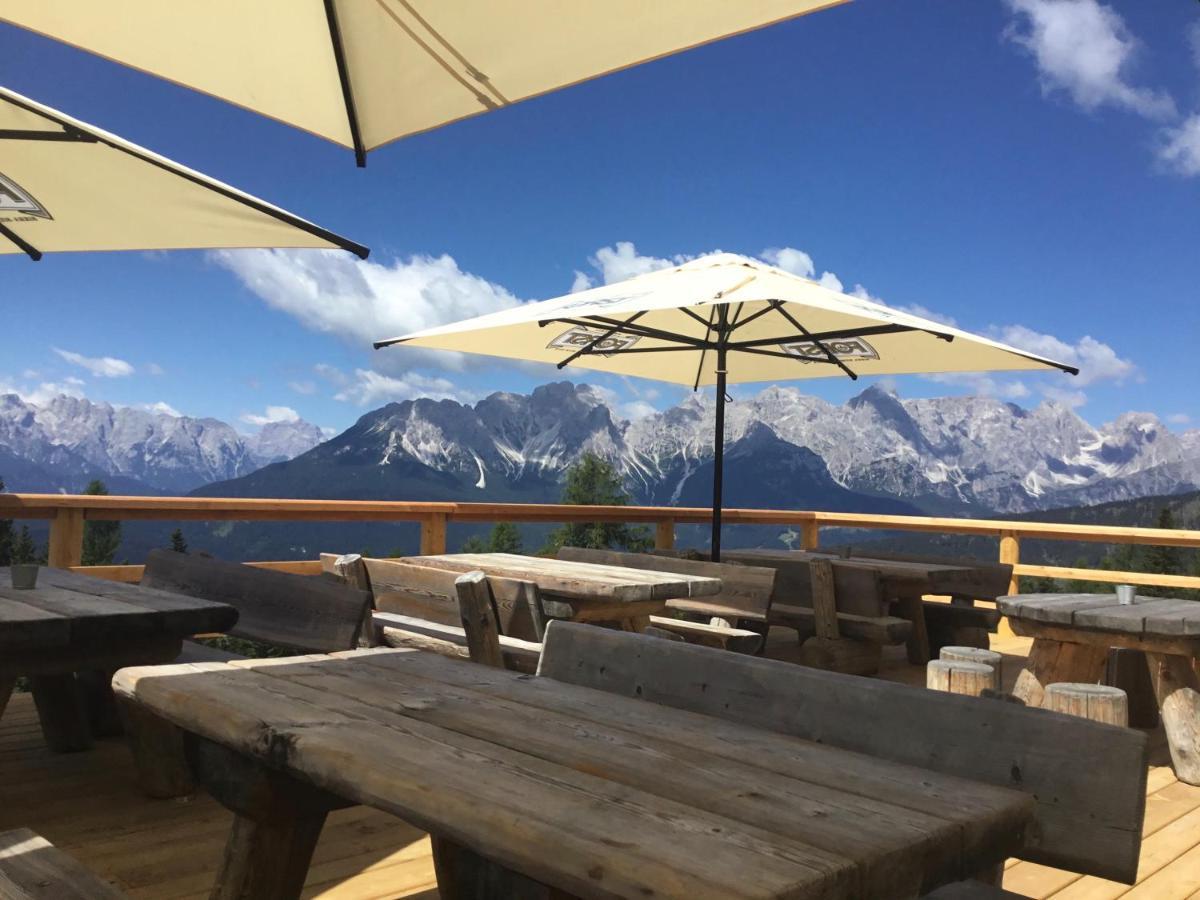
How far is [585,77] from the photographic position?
2.68m

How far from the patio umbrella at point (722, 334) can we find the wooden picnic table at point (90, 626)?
2.32 metres

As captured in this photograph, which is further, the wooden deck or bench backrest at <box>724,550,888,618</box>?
bench backrest at <box>724,550,888,618</box>

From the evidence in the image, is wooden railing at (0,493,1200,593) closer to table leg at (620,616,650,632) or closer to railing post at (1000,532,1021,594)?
railing post at (1000,532,1021,594)

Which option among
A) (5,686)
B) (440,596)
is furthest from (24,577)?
(440,596)

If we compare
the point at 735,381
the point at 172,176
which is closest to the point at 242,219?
the point at 172,176

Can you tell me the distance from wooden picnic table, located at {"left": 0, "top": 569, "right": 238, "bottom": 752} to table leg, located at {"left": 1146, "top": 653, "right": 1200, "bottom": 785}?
331 cm

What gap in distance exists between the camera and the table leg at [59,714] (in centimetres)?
302

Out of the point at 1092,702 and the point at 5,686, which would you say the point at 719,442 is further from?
the point at 5,686

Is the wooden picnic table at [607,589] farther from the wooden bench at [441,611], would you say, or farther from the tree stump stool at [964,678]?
the tree stump stool at [964,678]

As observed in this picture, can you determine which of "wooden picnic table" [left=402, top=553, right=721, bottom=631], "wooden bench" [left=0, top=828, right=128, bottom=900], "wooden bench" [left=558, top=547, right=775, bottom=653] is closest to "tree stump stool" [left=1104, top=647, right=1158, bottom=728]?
"wooden bench" [left=558, top=547, right=775, bottom=653]

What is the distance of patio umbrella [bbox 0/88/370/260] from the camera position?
3137 mm

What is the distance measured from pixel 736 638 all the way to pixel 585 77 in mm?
2285

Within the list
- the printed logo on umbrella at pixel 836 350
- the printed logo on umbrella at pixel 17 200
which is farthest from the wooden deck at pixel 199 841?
the printed logo on umbrella at pixel 836 350

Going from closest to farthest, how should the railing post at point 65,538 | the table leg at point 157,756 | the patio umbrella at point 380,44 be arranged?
the patio umbrella at point 380,44, the table leg at point 157,756, the railing post at point 65,538
